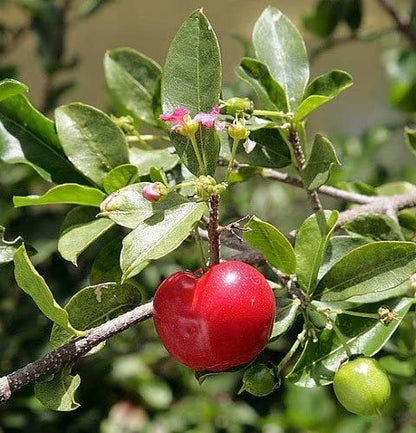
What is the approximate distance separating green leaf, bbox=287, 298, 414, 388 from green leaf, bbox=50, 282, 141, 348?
0.51 feet

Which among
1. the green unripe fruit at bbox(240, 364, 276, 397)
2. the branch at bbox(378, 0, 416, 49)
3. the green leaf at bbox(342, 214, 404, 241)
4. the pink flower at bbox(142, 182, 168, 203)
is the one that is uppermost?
the pink flower at bbox(142, 182, 168, 203)

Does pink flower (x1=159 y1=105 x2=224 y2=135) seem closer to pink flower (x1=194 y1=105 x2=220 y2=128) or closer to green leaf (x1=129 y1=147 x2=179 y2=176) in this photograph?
pink flower (x1=194 y1=105 x2=220 y2=128)

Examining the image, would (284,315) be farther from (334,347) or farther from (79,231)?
(79,231)

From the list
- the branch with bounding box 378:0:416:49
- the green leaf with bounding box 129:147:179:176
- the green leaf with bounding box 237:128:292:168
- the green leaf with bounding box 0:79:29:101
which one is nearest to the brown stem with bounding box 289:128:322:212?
the green leaf with bounding box 237:128:292:168

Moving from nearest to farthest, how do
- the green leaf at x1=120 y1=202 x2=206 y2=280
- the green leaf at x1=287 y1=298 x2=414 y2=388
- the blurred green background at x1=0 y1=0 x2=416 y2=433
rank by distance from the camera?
1. the green leaf at x1=120 y1=202 x2=206 y2=280
2. the green leaf at x1=287 y1=298 x2=414 y2=388
3. the blurred green background at x1=0 y1=0 x2=416 y2=433

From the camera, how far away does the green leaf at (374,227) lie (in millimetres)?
812

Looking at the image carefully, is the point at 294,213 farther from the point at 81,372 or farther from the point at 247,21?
the point at 247,21

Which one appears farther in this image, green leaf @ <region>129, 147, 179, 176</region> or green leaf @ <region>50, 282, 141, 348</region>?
green leaf @ <region>129, 147, 179, 176</region>

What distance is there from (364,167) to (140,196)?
1056 millimetres

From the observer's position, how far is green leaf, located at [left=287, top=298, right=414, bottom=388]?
708 millimetres

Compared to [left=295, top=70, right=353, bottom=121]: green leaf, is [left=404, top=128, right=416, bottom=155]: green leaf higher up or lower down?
lower down

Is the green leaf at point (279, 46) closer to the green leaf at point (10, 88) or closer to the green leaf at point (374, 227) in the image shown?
the green leaf at point (374, 227)

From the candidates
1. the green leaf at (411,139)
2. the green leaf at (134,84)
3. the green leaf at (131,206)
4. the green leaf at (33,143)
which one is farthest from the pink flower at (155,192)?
the green leaf at (411,139)

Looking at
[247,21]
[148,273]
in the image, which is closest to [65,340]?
[148,273]
